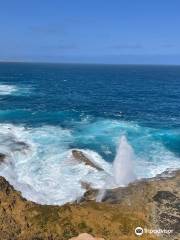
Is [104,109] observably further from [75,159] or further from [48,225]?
[48,225]

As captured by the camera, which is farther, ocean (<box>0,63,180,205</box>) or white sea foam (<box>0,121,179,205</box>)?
ocean (<box>0,63,180,205</box>)

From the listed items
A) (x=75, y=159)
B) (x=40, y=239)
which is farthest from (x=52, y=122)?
(x=40, y=239)

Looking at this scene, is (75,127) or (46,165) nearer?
(46,165)

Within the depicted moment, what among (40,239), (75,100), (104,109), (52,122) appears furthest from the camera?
(75,100)

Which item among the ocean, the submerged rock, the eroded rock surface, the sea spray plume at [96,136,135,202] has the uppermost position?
the eroded rock surface

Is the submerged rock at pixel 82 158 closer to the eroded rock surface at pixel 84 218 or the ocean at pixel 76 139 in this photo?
the ocean at pixel 76 139

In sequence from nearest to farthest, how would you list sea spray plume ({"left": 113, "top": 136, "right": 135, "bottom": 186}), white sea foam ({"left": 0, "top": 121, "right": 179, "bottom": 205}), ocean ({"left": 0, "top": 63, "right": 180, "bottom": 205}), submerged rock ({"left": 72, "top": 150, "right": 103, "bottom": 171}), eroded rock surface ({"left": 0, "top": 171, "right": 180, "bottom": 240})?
1. eroded rock surface ({"left": 0, "top": 171, "right": 180, "bottom": 240})
2. white sea foam ({"left": 0, "top": 121, "right": 179, "bottom": 205})
3. sea spray plume ({"left": 113, "top": 136, "right": 135, "bottom": 186})
4. ocean ({"left": 0, "top": 63, "right": 180, "bottom": 205})
5. submerged rock ({"left": 72, "top": 150, "right": 103, "bottom": 171})

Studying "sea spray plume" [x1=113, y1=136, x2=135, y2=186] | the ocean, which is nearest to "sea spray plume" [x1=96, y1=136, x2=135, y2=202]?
"sea spray plume" [x1=113, y1=136, x2=135, y2=186]

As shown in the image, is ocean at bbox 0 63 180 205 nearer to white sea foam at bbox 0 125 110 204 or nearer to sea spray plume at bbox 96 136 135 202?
Result: white sea foam at bbox 0 125 110 204
